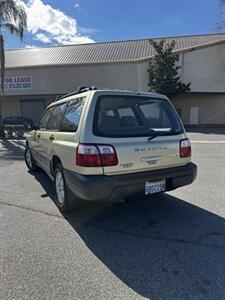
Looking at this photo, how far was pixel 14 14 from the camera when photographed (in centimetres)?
1655

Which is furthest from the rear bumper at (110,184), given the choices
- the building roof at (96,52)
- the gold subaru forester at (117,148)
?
the building roof at (96,52)

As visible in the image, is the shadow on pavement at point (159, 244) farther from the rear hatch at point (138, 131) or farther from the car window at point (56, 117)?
the car window at point (56, 117)

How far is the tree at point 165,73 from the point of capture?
2331 cm

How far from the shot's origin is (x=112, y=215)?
13.8 feet

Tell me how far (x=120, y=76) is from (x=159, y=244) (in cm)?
2331

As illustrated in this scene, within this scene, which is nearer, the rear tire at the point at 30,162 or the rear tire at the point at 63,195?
the rear tire at the point at 63,195

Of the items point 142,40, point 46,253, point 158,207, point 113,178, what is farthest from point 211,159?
point 142,40

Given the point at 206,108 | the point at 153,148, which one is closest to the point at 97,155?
the point at 153,148

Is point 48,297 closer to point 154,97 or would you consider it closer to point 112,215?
point 112,215

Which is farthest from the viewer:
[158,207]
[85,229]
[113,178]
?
[158,207]

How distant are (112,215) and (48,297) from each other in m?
1.96

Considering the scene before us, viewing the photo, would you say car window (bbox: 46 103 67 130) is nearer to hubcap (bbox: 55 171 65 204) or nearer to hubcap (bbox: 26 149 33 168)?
hubcap (bbox: 55 171 65 204)

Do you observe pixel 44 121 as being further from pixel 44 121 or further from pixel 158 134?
pixel 158 134

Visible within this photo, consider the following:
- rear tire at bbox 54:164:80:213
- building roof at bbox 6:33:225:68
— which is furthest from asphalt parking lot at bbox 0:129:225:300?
building roof at bbox 6:33:225:68
